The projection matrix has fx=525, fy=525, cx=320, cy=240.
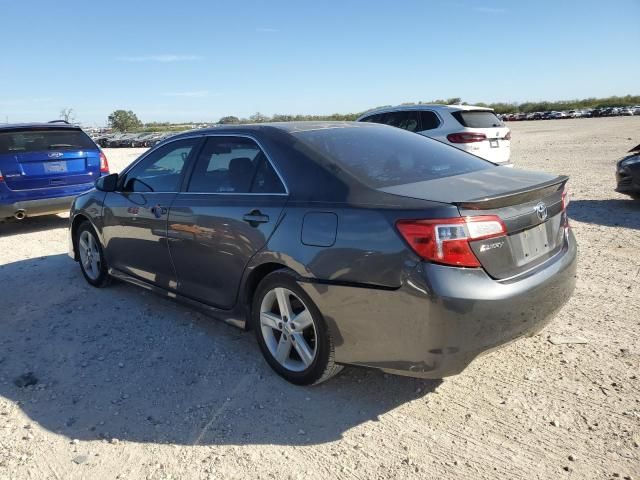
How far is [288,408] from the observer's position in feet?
10.2

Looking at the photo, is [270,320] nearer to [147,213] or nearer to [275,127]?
[275,127]

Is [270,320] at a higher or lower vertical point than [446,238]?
lower

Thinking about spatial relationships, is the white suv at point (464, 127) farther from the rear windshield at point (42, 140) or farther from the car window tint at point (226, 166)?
the car window tint at point (226, 166)

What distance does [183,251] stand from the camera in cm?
402

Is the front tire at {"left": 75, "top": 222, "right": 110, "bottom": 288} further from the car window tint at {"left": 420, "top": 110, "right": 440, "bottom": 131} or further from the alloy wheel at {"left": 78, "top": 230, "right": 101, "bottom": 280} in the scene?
the car window tint at {"left": 420, "top": 110, "right": 440, "bottom": 131}

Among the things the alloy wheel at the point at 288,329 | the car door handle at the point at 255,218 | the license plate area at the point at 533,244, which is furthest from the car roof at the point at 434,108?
the alloy wheel at the point at 288,329

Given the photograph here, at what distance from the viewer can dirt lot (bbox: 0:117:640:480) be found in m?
2.60

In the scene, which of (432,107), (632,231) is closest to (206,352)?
(632,231)

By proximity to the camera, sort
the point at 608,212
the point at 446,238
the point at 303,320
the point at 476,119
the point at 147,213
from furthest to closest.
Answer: the point at 476,119 < the point at 608,212 < the point at 147,213 < the point at 303,320 < the point at 446,238

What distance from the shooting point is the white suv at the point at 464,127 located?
9406 mm

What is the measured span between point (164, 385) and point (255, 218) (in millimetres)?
1243

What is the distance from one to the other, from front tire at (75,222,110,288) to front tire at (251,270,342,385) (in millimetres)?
2443

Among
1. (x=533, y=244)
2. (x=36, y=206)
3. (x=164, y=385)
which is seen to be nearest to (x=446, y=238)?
(x=533, y=244)

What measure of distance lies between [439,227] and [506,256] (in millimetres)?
451
